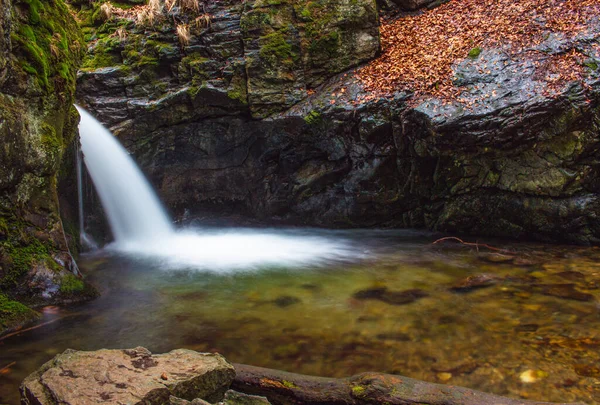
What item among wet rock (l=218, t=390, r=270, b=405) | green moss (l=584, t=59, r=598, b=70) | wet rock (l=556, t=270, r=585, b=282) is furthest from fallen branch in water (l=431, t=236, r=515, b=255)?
wet rock (l=218, t=390, r=270, b=405)

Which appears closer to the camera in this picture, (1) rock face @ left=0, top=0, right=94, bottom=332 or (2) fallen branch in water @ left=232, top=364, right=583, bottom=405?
(2) fallen branch in water @ left=232, top=364, right=583, bottom=405

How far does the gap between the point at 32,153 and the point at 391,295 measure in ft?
16.5

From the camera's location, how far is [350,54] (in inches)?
356

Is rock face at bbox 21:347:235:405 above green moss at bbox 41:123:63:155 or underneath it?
underneath

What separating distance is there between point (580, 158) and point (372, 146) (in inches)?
145

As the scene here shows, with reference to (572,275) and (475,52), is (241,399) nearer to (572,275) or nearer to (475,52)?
(572,275)

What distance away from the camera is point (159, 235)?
9.16 m

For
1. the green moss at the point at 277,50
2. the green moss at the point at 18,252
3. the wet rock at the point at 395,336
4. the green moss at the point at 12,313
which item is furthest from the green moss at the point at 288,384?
the green moss at the point at 277,50

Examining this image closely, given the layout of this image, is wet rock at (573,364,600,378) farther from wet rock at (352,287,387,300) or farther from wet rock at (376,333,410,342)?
wet rock at (352,287,387,300)

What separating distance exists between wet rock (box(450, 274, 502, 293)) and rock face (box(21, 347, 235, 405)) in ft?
11.9

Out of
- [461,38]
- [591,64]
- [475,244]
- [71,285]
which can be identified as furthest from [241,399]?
[461,38]

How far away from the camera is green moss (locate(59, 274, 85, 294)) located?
496cm

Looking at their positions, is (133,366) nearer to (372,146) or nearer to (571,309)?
(571,309)

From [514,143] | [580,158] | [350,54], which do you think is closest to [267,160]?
[350,54]
